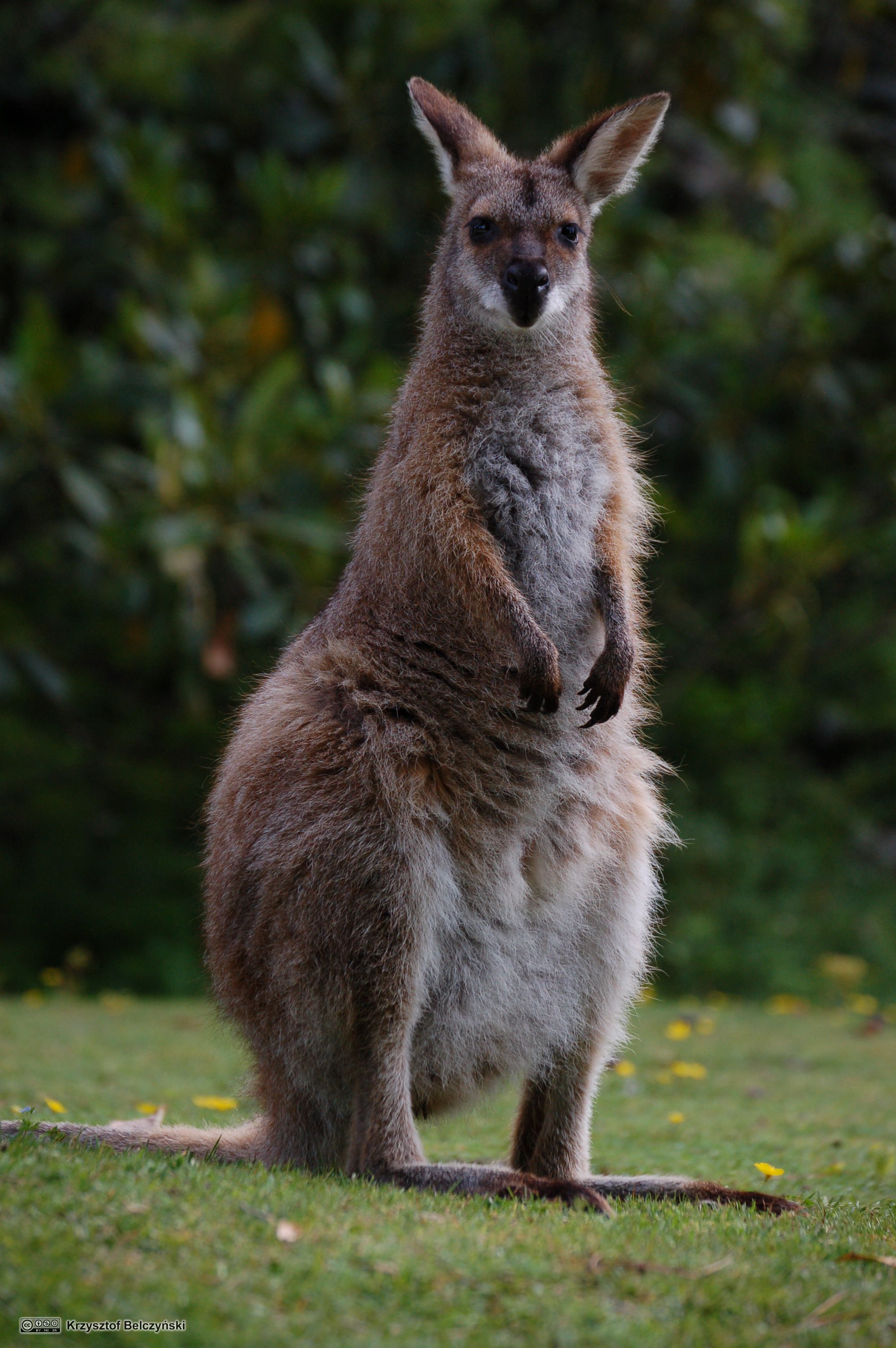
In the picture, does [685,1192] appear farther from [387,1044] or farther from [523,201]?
[523,201]

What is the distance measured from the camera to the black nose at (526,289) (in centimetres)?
337

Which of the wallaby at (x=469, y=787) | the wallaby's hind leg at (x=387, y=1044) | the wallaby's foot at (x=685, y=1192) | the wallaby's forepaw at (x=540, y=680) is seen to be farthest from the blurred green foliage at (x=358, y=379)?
the wallaby's foot at (x=685, y=1192)

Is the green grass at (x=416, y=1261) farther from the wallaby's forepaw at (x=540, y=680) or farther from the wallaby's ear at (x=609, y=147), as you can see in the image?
the wallaby's ear at (x=609, y=147)

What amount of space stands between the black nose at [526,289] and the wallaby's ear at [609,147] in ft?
1.59

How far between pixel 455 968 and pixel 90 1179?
0.93 m

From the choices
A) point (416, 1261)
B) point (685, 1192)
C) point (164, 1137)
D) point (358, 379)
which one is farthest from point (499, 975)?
point (358, 379)

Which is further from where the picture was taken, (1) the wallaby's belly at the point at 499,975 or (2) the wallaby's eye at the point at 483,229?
(2) the wallaby's eye at the point at 483,229

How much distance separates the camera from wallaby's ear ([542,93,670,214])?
3.64 metres

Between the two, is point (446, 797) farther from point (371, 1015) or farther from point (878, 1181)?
point (878, 1181)

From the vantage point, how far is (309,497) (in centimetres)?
652

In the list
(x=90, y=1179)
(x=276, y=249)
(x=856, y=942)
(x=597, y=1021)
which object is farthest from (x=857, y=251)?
(x=90, y=1179)

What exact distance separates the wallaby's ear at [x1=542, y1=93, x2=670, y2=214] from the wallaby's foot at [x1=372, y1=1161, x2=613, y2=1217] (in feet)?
8.08

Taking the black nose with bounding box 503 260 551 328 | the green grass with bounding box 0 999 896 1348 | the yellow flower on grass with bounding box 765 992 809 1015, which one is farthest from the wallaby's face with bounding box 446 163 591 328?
the yellow flower on grass with bounding box 765 992 809 1015

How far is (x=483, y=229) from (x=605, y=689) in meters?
1.22
